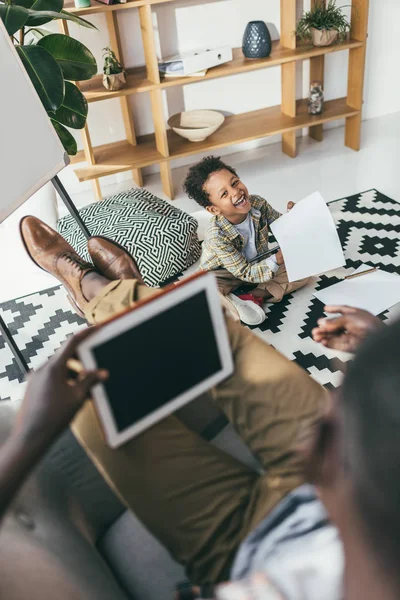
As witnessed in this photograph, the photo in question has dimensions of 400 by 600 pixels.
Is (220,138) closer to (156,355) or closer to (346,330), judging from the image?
(346,330)

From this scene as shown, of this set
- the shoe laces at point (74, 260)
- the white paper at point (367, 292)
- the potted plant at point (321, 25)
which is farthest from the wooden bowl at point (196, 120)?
the shoe laces at point (74, 260)

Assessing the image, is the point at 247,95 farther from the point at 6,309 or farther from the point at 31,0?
the point at 6,309

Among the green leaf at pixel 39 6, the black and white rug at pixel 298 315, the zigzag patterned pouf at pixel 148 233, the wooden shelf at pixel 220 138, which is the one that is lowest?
the black and white rug at pixel 298 315

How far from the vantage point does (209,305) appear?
911mm

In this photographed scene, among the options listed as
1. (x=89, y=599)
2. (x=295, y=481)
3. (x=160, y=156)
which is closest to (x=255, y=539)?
(x=295, y=481)

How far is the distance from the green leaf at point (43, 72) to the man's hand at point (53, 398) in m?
1.21

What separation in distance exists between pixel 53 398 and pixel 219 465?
35 cm

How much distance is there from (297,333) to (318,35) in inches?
64.8

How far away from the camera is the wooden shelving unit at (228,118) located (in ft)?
8.52

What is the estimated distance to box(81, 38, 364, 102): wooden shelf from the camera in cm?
257

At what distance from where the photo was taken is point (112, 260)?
1.54 meters

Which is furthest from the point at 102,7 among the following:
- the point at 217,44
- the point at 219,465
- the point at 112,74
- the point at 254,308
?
the point at 219,465

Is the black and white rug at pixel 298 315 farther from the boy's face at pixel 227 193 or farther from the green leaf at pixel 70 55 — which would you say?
the green leaf at pixel 70 55

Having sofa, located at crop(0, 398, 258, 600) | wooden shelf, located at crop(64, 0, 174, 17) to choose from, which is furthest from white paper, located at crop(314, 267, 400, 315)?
wooden shelf, located at crop(64, 0, 174, 17)
